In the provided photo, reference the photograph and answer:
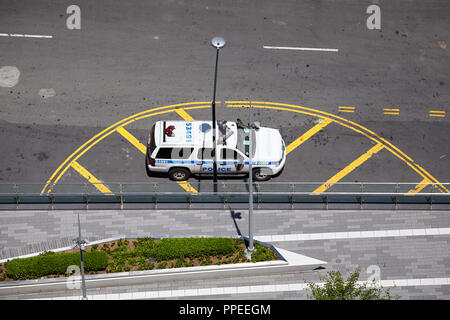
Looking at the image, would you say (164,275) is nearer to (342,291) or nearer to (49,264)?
(49,264)

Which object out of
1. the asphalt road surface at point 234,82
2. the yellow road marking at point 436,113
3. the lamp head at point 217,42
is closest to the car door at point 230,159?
the asphalt road surface at point 234,82

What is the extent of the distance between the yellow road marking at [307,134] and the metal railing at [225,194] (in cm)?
280

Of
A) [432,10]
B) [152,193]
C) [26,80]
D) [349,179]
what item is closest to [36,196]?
[152,193]

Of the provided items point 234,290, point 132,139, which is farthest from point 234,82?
point 234,290

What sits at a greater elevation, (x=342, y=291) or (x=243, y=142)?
(x=243, y=142)

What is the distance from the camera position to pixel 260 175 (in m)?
24.6

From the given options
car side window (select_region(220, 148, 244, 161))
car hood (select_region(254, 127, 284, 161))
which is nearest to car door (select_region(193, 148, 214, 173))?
car side window (select_region(220, 148, 244, 161))

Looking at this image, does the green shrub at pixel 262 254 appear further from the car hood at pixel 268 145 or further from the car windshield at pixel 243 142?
the car windshield at pixel 243 142

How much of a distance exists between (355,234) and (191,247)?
7.22 metres

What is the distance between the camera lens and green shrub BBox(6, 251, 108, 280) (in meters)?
21.0

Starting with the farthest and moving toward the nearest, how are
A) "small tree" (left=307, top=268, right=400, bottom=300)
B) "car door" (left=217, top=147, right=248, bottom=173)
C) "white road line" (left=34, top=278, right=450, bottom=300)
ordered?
"car door" (left=217, top=147, right=248, bottom=173) < "white road line" (left=34, top=278, right=450, bottom=300) < "small tree" (left=307, top=268, right=400, bottom=300)

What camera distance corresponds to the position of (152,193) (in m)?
23.5

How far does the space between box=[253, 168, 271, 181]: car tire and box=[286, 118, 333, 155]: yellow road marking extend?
1893 mm

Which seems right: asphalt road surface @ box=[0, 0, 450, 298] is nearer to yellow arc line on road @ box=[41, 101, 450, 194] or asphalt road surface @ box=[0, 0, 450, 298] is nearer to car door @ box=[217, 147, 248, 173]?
yellow arc line on road @ box=[41, 101, 450, 194]
